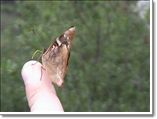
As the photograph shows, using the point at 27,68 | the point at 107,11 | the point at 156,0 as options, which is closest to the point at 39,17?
the point at 107,11

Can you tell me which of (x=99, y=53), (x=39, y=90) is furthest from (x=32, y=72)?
(x=99, y=53)

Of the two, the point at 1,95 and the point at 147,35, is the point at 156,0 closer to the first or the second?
the point at 147,35

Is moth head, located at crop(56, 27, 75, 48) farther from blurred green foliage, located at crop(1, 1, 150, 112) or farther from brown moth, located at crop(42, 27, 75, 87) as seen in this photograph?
blurred green foliage, located at crop(1, 1, 150, 112)

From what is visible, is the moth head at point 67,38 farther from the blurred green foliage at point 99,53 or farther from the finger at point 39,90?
the blurred green foliage at point 99,53

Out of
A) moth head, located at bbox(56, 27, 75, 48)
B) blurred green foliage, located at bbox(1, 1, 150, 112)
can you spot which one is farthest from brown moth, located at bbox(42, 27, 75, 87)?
blurred green foliage, located at bbox(1, 1, 150, 112)

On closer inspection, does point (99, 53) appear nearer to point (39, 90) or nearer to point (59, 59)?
point (59, 59)

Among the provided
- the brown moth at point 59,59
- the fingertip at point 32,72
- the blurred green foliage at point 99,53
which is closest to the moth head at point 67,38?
the brown moth at point 59,59
